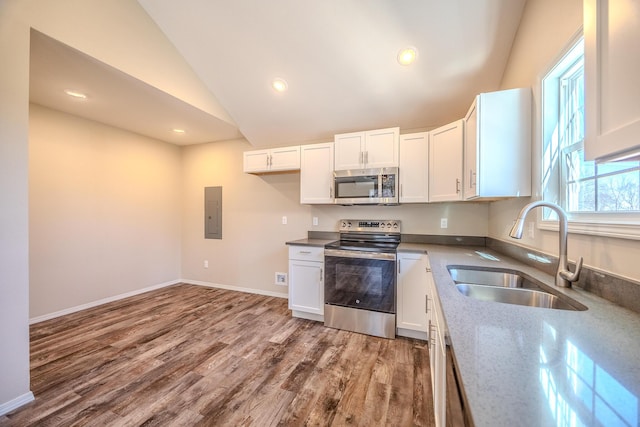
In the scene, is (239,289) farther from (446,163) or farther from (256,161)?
(446,163)

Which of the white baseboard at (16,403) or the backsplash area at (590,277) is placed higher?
the backsplash area at (590,277)

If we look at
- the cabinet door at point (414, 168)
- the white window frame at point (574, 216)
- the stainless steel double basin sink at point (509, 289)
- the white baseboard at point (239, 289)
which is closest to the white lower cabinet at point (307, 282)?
the white baseboard at point (239, 289)

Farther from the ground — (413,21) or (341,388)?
(413,21)

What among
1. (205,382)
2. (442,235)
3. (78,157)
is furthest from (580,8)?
(78,157)

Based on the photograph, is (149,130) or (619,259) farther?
(149,130)

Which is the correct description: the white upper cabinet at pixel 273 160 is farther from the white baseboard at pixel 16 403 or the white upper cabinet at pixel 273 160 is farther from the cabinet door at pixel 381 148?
the white baseboard at pixel 16 403

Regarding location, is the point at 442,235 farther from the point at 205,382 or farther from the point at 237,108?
the point at 237,108

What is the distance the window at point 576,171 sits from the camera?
3.34 ft

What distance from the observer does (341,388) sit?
1.79 metres

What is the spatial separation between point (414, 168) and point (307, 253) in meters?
1.48

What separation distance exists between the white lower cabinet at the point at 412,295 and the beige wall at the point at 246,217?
2.17 ft

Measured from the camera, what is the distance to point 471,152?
1934 mm

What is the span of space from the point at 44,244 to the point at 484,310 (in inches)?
165

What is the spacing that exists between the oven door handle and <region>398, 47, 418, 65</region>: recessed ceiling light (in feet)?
5.94
